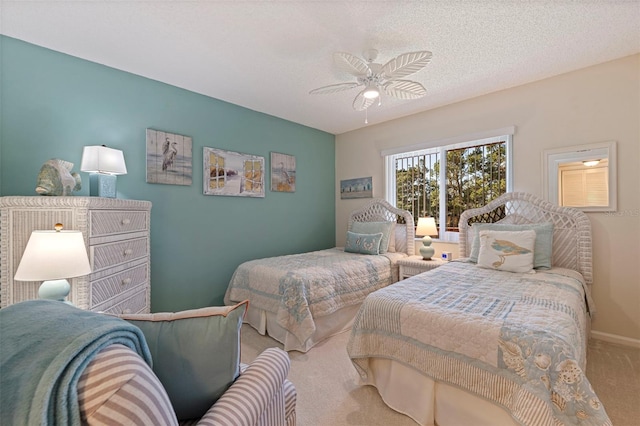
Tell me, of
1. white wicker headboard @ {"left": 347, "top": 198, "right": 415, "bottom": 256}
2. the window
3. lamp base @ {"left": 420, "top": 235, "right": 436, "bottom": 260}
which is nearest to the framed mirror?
the window

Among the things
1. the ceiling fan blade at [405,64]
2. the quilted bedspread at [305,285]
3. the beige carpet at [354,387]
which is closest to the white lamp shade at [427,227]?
the quilted bedspread at [305,285]

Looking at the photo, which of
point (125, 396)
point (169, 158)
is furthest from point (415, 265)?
point (125, 396)

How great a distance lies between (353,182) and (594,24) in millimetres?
3208

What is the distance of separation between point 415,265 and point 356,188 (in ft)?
5.92

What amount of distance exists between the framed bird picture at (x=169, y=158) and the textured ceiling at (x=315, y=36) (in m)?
0.60

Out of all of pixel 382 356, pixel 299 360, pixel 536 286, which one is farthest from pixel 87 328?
pixel 536 286

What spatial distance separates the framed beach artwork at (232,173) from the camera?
3371 mm

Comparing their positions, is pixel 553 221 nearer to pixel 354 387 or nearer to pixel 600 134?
pixel 600 134

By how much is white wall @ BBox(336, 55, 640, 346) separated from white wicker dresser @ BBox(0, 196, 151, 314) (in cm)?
392

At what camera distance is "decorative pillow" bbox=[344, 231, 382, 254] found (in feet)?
12.2

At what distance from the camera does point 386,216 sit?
4.30 m

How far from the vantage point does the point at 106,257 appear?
1.99 metres

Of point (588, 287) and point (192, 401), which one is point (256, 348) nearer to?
point (192, 401)

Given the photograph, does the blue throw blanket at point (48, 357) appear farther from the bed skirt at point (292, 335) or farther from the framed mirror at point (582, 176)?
the framed mirror at point (582, 176)
